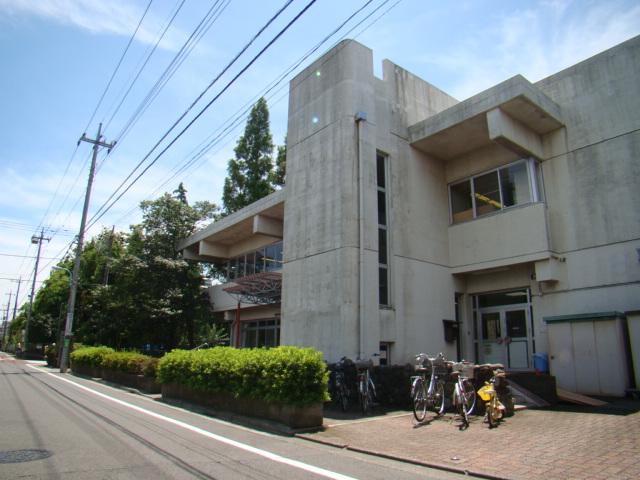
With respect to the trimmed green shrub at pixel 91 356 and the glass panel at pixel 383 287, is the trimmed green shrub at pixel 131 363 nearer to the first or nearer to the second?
the trimmed green shrub at pixel 91 356

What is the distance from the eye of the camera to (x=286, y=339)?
1527 centimetres

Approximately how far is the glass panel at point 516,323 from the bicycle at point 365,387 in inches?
249

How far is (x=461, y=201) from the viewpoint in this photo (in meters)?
17.4

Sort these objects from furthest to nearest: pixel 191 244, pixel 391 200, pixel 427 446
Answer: pixel 191 244, pixel 391 200, pixel 427 446

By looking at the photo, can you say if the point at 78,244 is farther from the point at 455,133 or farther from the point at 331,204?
the point at 455,133

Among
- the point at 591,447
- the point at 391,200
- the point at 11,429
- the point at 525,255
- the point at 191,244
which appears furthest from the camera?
the point at 191,244

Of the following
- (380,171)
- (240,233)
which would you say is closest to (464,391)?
(380,171)

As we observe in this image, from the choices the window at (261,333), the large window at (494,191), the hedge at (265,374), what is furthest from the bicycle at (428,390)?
the window at (261,333)

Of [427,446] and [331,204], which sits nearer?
[427,446]

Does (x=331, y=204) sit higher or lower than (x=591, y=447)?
higher

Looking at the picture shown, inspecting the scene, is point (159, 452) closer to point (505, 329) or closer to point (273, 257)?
point (505, 329)

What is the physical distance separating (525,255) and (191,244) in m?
20.5

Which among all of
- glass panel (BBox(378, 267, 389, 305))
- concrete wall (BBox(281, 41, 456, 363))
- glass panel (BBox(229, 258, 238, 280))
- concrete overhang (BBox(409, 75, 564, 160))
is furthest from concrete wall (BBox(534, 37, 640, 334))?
glass panel (BBox(229, 258, 238, 280))

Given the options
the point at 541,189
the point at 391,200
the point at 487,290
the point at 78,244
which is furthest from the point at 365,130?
the point at 78,244
